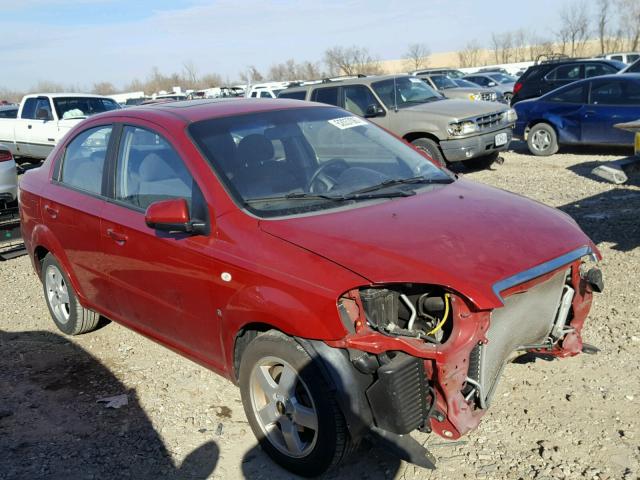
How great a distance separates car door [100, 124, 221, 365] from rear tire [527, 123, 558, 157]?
402 inches

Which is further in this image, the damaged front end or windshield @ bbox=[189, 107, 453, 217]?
windshield @ bbox=[189, 107, 453, 217]

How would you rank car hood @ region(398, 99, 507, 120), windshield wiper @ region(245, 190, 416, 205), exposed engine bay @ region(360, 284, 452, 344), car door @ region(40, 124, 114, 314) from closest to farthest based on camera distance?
1. exposed engine bay @ region(360, 284, 452, 344)
2. windshield wiper @ region(245, 190, 416, 205)
3. car door @ region(40, 124, 114, 314)
4. car hood @ region(398, 99, 507, 120)

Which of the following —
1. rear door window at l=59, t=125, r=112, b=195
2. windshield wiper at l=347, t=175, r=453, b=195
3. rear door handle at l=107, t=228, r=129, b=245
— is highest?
rear door window at l=59, t=125, r=112, b=195

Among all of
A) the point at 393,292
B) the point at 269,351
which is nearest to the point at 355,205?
the point at 393,292

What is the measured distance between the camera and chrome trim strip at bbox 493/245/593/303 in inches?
110

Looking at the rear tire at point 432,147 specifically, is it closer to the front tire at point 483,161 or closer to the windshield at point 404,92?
the windshield at point 404,92

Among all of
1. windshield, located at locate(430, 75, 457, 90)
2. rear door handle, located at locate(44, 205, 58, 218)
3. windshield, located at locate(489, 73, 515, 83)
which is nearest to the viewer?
rear door handle, located at locate(44, 205, 58, 218)

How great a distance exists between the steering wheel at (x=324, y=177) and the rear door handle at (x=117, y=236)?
1238mm

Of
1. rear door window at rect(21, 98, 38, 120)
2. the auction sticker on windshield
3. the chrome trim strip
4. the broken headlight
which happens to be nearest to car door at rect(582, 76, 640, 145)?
the broken headlight

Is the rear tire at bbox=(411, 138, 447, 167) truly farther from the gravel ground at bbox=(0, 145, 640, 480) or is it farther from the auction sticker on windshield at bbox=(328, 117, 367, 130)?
the auction sticker on windshield at bbox=(328, 117, 367, 130)

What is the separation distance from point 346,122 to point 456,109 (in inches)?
269

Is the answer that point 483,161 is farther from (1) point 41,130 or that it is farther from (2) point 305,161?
(1) point 41,130

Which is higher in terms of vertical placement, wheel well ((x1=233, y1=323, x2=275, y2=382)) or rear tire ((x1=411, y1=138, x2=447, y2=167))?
wheel well ((x1=233, y1=323, x2=275, y2=382))

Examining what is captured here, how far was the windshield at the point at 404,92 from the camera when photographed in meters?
11.4
